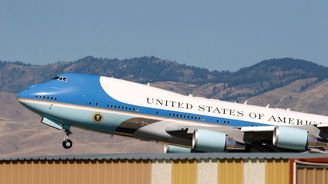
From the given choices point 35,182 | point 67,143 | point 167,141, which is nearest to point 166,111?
point 167,141

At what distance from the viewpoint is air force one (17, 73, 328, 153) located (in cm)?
6588

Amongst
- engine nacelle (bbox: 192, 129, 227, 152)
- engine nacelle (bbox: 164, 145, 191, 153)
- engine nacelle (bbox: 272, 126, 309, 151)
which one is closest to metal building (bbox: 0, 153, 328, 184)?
engine nacelle (bbox: 192, 129, 227, 152)

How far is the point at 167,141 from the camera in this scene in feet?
229

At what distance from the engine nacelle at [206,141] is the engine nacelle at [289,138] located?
3823 mm

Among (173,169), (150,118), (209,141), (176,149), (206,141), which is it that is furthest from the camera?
(176,149)

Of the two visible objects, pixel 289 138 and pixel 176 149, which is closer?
pixel 289 138

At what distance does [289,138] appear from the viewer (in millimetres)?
65125

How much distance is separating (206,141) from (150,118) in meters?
5.26

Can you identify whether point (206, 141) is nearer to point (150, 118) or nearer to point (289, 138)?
point (150, 118)

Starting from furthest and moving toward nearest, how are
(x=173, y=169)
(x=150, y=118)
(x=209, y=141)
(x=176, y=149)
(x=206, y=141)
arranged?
(x=176, y=149)
(x=150, y=118)
(x=209, y=141)
(x=206, y=141)
(x=173, y=169)

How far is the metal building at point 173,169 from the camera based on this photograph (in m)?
39.5

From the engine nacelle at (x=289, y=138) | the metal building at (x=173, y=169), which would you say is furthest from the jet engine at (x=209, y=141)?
the metal building at (x=173, y=169)

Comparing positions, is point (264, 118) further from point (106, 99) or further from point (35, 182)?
point (35, 182)

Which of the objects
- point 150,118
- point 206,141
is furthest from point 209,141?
point 150,118
